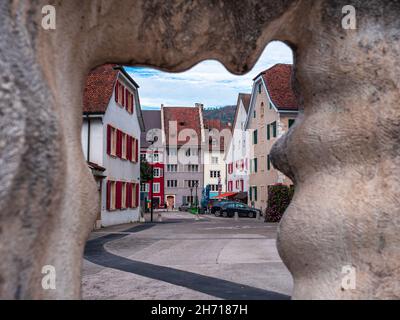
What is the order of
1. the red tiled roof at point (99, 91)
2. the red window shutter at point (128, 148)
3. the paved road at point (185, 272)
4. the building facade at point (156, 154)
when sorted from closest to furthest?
the paved road at point (185, 272)
the red tiled roof at point (99, 91)
the red window shutter at point (128, 148)
the building facade at point (156, 154)

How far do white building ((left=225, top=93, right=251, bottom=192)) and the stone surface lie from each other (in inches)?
1529

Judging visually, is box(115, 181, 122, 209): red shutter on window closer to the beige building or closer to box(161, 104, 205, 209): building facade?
the beige building

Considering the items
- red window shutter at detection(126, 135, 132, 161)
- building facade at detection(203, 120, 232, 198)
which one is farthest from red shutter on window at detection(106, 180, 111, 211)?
building facade at detection(203, 120, 232, 198)

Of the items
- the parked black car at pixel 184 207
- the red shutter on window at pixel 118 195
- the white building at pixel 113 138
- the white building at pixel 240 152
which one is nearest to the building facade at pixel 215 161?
the parked black car at pixel 184 207

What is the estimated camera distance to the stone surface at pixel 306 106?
169 cm

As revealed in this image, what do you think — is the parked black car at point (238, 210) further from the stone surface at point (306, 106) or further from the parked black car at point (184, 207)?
the stone surface at point (306, 106)

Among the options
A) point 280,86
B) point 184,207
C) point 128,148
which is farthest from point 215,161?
point 128,148

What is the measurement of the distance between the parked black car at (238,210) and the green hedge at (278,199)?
21.3 ft

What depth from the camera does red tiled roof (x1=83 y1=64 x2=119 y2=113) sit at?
787 inches

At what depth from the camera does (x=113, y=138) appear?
21781 mm

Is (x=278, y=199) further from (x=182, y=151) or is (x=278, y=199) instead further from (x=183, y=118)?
(x=182, y=151)

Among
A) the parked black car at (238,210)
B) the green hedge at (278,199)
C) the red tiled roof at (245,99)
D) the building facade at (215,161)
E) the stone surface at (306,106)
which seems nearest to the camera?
the stone surface at (306,106)

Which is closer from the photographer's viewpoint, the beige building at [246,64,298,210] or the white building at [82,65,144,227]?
the white building at [82,65,144,227]

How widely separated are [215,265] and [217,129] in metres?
52.9
